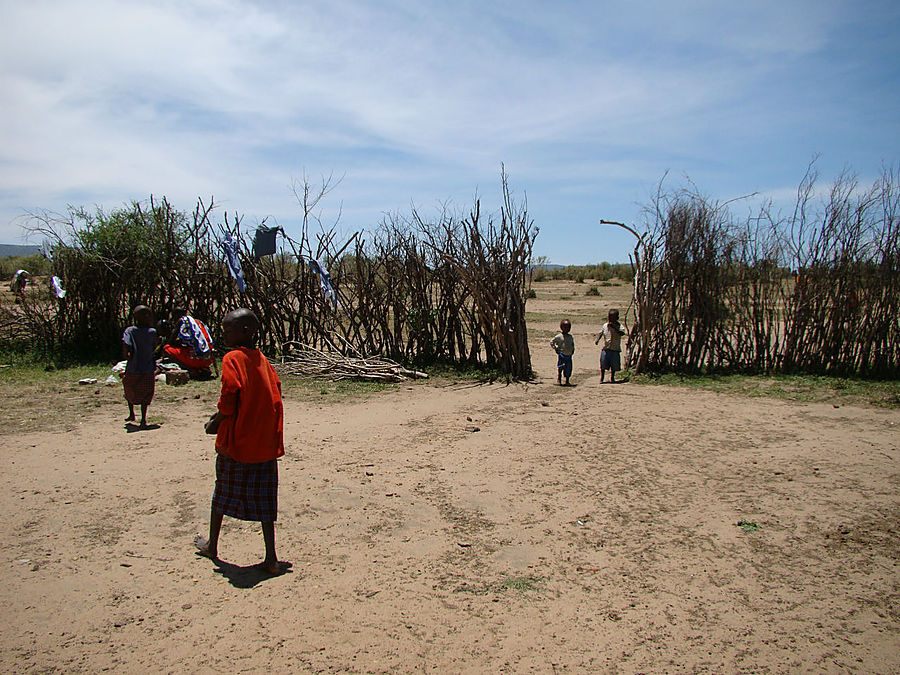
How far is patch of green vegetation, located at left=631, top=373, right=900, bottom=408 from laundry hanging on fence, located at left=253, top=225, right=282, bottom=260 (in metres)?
6.51

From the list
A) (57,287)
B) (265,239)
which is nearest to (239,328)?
(265,239)

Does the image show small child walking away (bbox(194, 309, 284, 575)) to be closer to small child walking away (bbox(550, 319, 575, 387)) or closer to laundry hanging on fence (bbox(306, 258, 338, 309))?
small child walking away (bbox(550, 319, 575, 387))

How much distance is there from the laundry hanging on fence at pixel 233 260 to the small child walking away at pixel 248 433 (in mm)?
7420

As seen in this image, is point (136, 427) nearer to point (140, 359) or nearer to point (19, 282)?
point (140, 359)

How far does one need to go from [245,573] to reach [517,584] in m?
1.54

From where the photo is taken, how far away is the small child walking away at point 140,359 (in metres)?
6.44

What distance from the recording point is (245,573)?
346 centimetres

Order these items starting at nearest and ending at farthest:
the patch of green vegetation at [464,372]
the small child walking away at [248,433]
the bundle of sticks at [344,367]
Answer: the small child walking away at [248,433] → the bundle of sticks at [344,367] → the patch of green vegetation at [464,372]

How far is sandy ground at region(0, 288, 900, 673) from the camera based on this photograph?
2832 mm

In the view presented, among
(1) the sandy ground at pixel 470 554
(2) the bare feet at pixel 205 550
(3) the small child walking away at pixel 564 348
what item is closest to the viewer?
(1) the sandy ground at pixel 470 554

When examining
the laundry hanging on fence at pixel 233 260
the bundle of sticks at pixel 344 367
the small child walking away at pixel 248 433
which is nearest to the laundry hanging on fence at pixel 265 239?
the laundry hanging on fence at pixel 233 260

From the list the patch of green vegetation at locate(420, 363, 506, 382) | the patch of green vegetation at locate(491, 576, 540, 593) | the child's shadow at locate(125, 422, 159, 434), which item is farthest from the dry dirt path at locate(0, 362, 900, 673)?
the patch of green vegetation at locate(420, 363, 506, 382)

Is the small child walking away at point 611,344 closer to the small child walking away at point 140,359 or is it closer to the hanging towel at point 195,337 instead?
the hanging towel at point 195,337

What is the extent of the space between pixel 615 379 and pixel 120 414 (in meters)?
7.12
